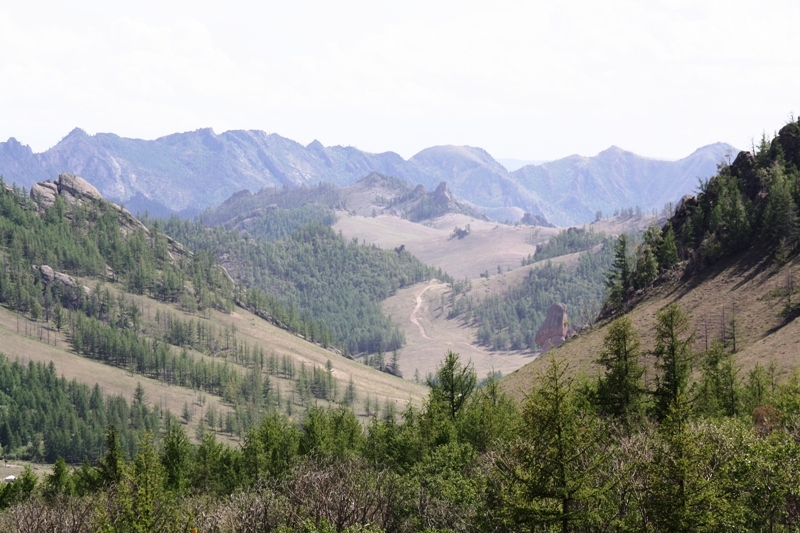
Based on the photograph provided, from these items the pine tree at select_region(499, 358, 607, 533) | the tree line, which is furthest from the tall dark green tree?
the pine tree at select_region(499, 358, 607, 533)

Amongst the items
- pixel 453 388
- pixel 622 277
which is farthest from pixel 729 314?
pixel 453 388

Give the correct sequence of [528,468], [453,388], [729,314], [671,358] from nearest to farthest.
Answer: [528,468]
[671,358]
[453,388]
[729,314]

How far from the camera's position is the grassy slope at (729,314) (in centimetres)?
11419

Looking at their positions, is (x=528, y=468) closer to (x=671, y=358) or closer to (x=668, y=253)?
(x=671, y=358)

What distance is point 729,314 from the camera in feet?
438

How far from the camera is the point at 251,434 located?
86.4 m

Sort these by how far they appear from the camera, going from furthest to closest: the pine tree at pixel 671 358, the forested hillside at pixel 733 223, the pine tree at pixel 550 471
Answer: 1. the forested hillside at pixel 733 223
2. the pine tree at pixel 671 358
3. the pine tree at pixel 550 471

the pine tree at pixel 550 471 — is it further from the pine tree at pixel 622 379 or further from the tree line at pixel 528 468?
the pine tree at pixel 622 379

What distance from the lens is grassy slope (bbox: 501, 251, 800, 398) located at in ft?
375

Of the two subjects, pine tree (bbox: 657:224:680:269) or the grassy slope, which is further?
pine tree (bbox: 657:224:680:269)

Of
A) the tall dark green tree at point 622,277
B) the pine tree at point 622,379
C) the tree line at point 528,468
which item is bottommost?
the tree line at point 528,468

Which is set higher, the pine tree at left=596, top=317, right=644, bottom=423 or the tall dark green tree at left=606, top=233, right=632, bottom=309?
the tall dark green tree at left=606, top=233, right=632, bottom=309

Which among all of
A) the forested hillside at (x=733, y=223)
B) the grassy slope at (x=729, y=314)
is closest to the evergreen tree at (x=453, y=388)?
the grassy slope at (x=729, y=314)

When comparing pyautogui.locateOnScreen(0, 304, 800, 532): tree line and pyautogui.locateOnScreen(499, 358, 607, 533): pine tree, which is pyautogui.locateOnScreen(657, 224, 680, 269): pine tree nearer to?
pyautogui.locateOnScreen(0, 304, 800, 532): tree line
